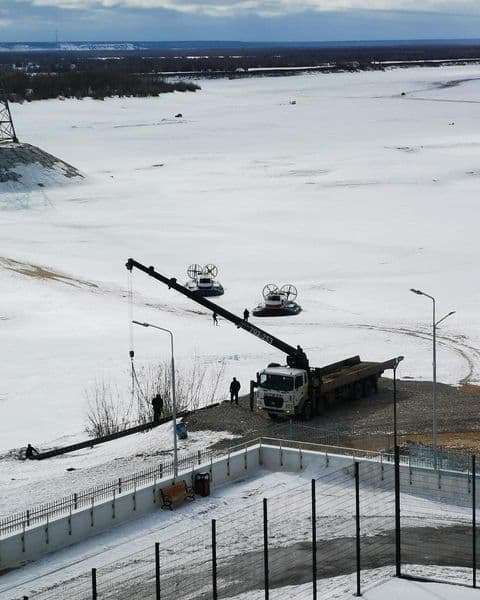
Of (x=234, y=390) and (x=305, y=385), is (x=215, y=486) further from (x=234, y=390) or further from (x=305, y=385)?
(x=234, y=390)

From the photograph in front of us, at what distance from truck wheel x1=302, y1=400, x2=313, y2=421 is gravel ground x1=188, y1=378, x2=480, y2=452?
256 mm

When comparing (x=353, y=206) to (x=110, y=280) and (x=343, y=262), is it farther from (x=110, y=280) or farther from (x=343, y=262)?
(x=110, y=280)

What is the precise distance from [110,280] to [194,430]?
2814 cm

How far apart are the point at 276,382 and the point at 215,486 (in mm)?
6998

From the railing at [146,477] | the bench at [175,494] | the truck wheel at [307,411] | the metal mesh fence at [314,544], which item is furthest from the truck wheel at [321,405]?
the bench at [175,494]

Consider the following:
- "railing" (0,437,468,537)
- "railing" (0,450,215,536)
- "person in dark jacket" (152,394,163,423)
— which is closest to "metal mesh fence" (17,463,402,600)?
"railing" (0,437,468,537)

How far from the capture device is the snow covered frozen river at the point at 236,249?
51.9m

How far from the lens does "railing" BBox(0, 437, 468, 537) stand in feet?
105

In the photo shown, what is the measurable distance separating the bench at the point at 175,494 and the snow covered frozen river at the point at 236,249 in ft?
28.1

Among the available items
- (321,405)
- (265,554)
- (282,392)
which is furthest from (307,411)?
(265,554)

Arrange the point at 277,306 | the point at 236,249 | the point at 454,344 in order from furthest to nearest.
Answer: the point at 236,249, the point at 277,306, the point at 454,344

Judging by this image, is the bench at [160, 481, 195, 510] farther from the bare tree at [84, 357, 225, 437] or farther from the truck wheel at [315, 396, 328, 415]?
the truck wheel at [315, 396, 328, 415]

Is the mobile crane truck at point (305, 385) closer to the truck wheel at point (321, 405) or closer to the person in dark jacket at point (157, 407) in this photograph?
the truck wheel at point (321, 405)

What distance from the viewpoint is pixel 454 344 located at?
53094 mm
